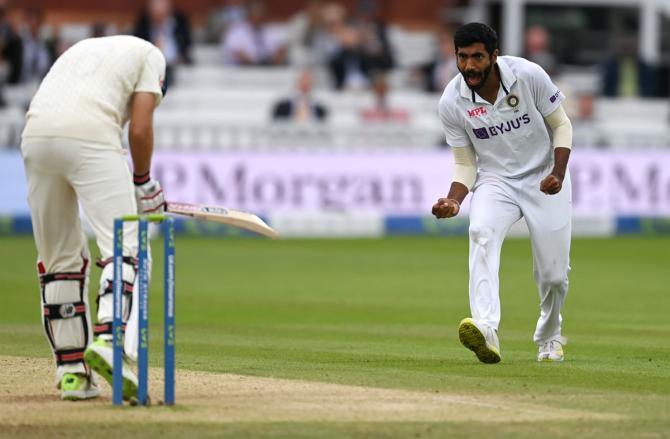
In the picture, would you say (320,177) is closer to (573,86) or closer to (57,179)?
(573,86)

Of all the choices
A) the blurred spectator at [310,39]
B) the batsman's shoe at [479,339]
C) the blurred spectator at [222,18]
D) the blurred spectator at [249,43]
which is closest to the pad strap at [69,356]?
the batsman's shoe at [479,339]

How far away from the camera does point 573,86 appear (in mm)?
26719

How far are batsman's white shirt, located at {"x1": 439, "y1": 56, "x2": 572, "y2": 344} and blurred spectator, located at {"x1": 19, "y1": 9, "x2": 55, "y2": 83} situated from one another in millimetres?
13856

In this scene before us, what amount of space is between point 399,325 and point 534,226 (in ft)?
9.40

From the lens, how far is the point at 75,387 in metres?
7.07

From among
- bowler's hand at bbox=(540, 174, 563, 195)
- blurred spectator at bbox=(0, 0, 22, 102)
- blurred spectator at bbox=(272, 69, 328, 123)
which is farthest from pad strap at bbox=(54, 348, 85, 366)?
blurred spectator at bbox=(0, 0, 22, 102)

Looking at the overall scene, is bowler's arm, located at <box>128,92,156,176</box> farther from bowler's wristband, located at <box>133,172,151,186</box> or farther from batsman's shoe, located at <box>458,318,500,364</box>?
batsman's shoe, located at <box>458,318,500,364</box>

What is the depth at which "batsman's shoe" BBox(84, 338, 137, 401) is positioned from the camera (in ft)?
22.0

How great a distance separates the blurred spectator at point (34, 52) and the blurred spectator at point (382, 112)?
4.56m

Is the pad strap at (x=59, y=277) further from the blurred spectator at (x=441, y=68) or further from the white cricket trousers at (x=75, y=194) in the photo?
the blurred spectator at (x=441, y=68)

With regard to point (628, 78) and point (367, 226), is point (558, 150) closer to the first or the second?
point (367, 226)

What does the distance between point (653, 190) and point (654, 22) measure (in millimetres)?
7644

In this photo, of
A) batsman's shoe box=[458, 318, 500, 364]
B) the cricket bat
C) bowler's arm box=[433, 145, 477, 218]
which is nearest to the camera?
the cricket bat

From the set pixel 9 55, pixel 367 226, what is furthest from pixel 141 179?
pixel 9 55
